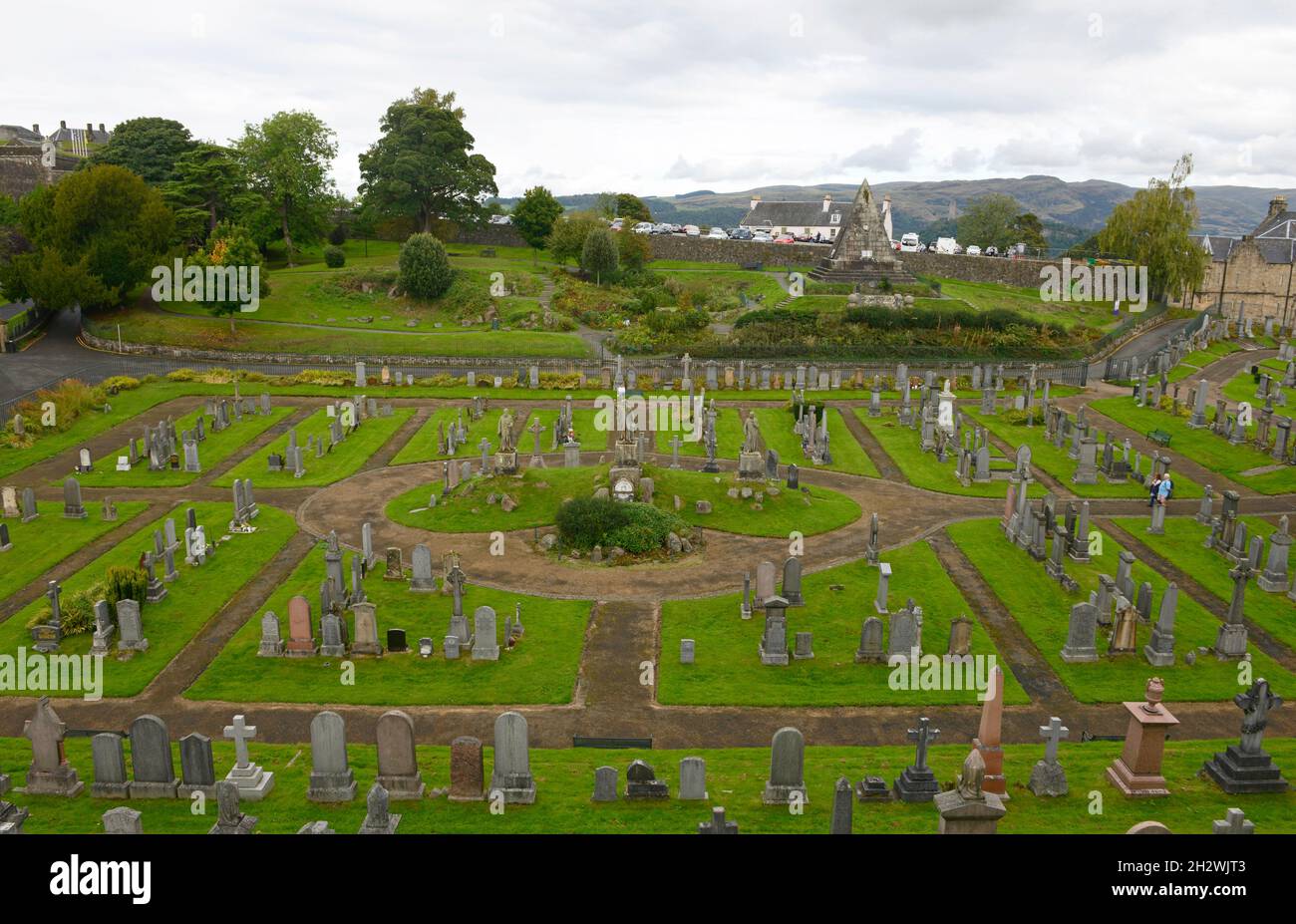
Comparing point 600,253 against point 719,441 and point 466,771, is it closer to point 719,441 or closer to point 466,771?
point 719,441

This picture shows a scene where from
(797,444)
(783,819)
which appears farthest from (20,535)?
(797,444)

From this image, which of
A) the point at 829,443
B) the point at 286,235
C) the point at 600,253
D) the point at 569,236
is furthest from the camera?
the point at 569,236

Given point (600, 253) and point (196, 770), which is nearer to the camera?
point (196, 770)

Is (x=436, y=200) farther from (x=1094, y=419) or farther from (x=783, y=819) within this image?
(x=783, y=819)

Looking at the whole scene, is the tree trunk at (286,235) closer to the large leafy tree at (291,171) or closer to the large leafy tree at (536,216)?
the large leafy tree at (291,171)

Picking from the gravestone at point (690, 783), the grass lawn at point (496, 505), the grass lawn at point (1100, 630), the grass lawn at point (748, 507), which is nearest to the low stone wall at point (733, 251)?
the grass lawn at point (748, 507)

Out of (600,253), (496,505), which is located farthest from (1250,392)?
(600,253)

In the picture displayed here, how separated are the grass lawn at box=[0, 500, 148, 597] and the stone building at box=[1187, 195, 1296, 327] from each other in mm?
81233

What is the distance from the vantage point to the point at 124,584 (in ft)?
80.7

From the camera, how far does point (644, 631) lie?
23.8 meters

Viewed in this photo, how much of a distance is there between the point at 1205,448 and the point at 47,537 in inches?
1761

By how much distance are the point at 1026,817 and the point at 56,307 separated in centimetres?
6418

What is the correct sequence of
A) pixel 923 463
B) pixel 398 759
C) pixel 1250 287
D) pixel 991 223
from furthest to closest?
pixel 991 223 → pixel 1250 287 → pixel 923 463 → pixel 398 759

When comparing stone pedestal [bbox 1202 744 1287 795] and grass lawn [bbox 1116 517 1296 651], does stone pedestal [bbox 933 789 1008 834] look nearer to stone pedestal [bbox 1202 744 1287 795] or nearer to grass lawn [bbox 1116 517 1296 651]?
stone pedestal [bbox 1202 744 1287 795]
